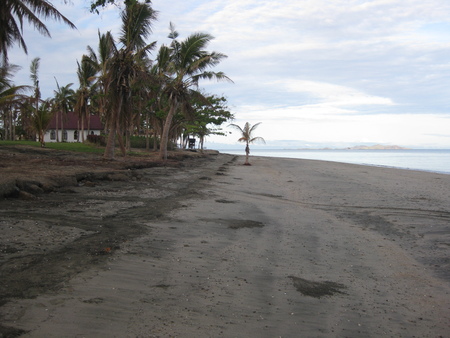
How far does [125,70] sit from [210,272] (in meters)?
14.9

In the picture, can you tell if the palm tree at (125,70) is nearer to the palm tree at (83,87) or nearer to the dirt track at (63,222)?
the dirt track at (63,222)

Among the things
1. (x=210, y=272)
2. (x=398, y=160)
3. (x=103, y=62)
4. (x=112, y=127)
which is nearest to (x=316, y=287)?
(x=210, y=272)

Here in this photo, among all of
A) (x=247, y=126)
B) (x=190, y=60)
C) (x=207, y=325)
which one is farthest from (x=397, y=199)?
Answer: (x=247, y=126)

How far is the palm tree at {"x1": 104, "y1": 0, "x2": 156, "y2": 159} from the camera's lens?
56.4 feet

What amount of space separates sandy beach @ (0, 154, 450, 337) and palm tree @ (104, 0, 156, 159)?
9.75 metres

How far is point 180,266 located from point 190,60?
19.7 meters

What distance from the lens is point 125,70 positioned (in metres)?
17.4

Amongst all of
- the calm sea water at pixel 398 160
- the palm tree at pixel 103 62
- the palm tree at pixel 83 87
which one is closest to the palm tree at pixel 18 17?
the palm tree at pixel 103 62

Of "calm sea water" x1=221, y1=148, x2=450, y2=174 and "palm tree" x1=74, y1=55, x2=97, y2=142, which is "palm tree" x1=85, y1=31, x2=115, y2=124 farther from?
"calm sea water" x1=221, y1=148, x2=450, y2=174

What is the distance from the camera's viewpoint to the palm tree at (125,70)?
56.4ft

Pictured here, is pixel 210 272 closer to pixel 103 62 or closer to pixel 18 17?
pixel 18 17

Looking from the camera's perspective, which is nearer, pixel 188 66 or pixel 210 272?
pixel 210 272

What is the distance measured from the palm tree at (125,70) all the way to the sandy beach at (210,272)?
32.0ft

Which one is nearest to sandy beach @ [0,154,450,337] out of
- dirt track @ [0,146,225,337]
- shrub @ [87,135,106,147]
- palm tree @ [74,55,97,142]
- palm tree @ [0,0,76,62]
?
dirt track @ [0,146,225,337]
